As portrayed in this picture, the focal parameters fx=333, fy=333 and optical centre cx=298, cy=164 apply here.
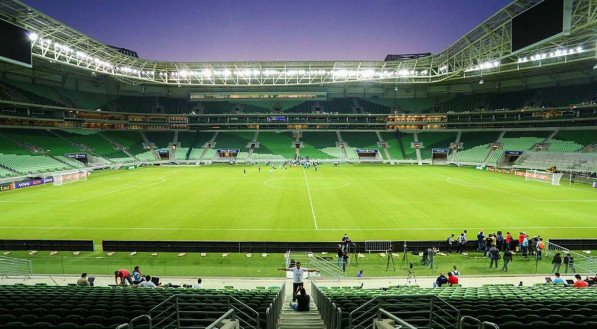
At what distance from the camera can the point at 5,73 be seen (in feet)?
192

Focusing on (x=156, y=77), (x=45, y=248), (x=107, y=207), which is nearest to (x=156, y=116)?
(x=156, y=77)

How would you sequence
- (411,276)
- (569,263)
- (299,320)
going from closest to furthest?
1. (299,320)
2. (411,276)
3. (569,263)

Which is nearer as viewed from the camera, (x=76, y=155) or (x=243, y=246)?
(x=243, y=246)

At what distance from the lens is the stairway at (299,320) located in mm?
7777

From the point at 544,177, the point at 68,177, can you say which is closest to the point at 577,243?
the point at 544,177

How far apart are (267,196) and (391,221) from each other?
1337 centimetres

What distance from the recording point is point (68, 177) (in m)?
43.6

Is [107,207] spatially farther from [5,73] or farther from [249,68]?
[5,73]

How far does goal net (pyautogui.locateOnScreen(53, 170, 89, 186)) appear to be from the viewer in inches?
1634

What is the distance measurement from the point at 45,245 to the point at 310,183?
27.9 m

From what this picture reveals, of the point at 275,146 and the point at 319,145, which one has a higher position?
the point at 319,145

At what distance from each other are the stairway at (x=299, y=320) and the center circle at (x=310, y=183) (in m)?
28.0

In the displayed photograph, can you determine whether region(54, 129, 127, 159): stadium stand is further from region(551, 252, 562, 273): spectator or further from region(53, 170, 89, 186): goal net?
region(551, 252, 562, 273): spectator

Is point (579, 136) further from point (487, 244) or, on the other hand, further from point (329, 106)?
point (487, 244)
